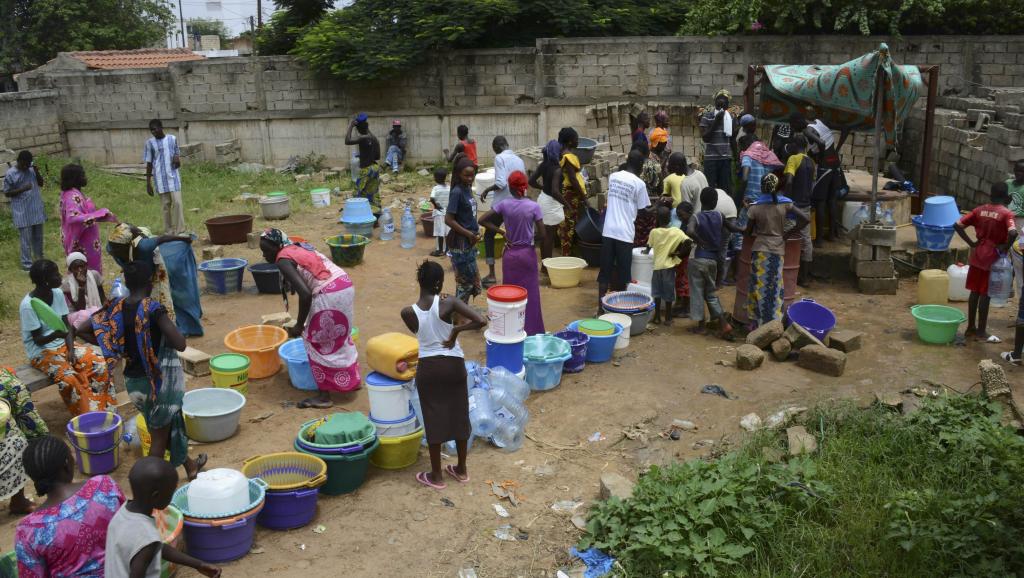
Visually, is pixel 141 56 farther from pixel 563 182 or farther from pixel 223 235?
pixel 563 182

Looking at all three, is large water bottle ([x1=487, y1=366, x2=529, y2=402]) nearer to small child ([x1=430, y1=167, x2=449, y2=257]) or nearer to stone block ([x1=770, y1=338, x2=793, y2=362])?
stone block ([x1=770, y1=338, x2=793, y2=362])

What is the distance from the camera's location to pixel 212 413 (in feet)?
20.3

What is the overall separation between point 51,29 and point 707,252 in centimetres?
2771

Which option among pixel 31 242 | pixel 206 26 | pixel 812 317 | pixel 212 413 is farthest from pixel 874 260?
pixel 206 26

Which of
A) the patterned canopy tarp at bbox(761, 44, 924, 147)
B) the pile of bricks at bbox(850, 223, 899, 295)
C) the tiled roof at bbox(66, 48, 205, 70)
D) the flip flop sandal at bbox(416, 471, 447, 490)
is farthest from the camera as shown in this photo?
the tiled roof at bbox(66, 48, 205, 70)

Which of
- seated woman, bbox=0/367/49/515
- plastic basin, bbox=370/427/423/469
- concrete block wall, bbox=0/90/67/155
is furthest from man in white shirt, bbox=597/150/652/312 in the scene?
concrete block wall, bbox=0/90/67/155

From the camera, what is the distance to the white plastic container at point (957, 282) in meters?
9.02

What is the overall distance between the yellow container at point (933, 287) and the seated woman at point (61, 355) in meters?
8.04

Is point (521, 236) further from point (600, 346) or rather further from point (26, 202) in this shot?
point (26, 202)

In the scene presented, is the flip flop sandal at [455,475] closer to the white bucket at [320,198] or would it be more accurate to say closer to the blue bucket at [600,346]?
the blue bucket at [600,346]

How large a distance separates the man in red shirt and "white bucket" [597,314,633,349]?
3.13 metres

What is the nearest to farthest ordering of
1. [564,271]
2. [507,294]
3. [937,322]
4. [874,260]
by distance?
[507,294] → [937,322] → [874,260] → [564,271]

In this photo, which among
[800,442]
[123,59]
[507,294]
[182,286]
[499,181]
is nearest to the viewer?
[800,442]

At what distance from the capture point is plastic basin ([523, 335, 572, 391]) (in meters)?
6.97
